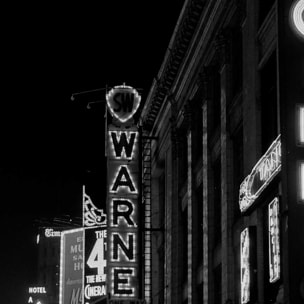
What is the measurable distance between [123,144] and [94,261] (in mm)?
18193

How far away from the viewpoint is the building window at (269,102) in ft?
105

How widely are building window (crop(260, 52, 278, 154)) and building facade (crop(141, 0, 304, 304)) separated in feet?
0.11

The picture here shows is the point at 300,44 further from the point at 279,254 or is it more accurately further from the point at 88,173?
the point at 88,173

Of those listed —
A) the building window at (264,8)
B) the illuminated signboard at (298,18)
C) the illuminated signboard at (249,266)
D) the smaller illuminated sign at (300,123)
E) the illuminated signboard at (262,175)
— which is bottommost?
the illuminated signboard at (249,266)

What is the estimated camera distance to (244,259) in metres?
30.8

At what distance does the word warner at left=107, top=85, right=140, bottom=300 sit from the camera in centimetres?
4619

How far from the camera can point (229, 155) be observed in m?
37.2

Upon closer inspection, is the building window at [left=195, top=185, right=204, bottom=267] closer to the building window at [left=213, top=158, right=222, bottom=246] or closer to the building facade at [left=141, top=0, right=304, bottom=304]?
the building facade at [left=141, top=0, right=304, bottom=304]

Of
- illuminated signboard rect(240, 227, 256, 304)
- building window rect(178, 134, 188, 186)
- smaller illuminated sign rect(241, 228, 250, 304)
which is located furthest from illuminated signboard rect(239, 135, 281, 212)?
building window rect(178, 134, 188, 186)

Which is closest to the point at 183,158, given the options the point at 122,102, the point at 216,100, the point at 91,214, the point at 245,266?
the point at 122,102

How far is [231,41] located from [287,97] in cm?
1838

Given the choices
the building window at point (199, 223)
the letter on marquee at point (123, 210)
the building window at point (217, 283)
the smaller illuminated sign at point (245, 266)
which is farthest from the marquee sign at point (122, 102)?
the smaller illuminated sign at point (245, 266)

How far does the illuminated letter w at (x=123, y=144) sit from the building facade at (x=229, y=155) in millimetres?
2620

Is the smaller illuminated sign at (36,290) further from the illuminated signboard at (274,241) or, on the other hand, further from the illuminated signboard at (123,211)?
the illuminated signboard at (274,241)
